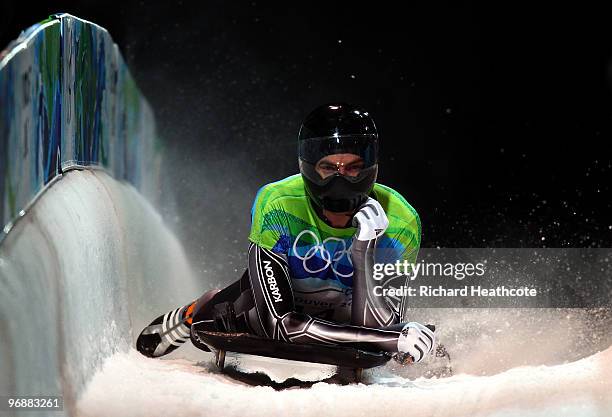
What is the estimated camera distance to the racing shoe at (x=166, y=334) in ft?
16.8

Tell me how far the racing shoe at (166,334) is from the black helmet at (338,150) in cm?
99

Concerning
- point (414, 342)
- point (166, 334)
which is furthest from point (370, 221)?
point (166, 334)

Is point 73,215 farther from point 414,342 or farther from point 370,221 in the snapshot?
point 414,342

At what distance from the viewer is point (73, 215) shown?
445 cm

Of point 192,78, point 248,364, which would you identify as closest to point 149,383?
point 248,364

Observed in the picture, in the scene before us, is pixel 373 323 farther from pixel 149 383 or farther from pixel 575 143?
pixel 575 143

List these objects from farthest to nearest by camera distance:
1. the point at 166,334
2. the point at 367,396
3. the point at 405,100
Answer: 1. the point at 405,100
2. the point at 166,334
3. the point at 367,396

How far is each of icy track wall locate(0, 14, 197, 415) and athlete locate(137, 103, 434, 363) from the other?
77 cm

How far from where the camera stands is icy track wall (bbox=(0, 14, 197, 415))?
12.0ft

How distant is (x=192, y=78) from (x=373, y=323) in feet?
6.92

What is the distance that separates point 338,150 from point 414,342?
911 mm

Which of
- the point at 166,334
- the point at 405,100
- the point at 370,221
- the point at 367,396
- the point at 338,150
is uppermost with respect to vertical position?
the point at 405,100

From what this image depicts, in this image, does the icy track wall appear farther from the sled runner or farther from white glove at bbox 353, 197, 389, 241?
white glove at bbox 353, 197, 389, 241

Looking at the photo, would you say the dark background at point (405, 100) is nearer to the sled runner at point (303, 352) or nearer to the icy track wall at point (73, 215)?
the icy track wall at point (73, 215)
